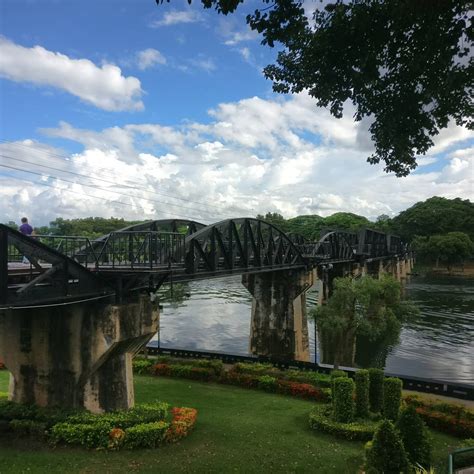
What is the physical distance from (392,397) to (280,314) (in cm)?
1922

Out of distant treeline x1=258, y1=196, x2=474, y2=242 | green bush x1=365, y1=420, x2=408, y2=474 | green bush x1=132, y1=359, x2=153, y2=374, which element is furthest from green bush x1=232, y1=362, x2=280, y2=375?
distant treeline x1=258, y1=196, x2=474, y2=242

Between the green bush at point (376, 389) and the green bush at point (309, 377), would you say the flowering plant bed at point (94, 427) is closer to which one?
the green bush at point (376, 389)

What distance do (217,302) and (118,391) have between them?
53.0 m

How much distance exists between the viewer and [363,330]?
33.8 meters

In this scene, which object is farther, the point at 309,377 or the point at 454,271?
the point at 454,271

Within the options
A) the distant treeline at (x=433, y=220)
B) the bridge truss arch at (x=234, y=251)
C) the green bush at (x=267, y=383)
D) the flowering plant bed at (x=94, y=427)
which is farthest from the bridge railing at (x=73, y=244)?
the distant treeline at (x=433, y=220)

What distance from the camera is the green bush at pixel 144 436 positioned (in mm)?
16703

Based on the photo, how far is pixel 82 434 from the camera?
53.9ft

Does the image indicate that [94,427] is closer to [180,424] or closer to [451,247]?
[180,424]

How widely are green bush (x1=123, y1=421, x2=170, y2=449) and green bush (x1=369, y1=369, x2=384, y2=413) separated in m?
9.35

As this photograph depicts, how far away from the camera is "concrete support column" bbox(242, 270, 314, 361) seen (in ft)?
123

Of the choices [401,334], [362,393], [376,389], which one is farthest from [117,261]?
[401,334]

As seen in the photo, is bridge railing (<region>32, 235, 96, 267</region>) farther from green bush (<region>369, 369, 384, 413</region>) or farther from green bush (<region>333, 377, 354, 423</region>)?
green bush (<region>369, 369, 384, 413</region>)

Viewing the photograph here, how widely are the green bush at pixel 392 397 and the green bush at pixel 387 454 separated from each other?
7.92 m
